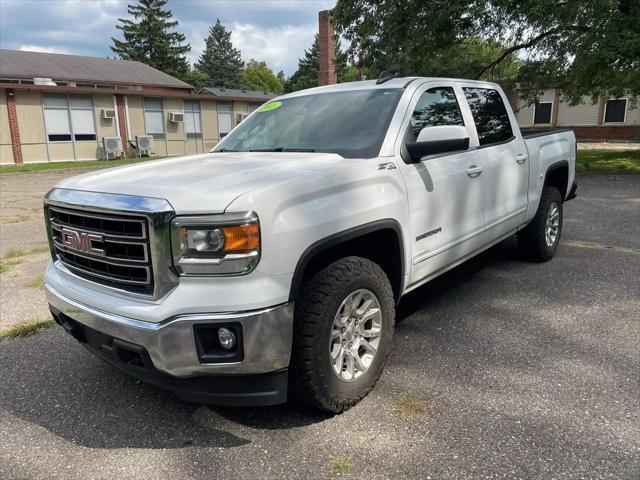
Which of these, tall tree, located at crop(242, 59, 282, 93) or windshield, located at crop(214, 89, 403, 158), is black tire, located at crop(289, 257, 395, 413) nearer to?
windshield, located at crop(214, 89, 403, 158)

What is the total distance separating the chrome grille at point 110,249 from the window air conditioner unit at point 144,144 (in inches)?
1018

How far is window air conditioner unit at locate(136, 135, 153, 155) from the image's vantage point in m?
26.9

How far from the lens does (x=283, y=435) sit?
2678mm

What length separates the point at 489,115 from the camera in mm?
4621

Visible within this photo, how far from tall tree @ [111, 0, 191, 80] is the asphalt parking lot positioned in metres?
64.2

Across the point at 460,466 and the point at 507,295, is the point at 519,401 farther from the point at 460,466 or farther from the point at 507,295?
the point at 507,295

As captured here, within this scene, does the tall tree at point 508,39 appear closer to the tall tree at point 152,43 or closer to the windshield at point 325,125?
the windshield at point 325,125

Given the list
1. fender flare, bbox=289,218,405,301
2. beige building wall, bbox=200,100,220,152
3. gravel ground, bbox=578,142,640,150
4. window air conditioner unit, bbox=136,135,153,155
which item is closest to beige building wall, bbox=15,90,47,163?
window air conditioner unit, bbox=136,135,153,155

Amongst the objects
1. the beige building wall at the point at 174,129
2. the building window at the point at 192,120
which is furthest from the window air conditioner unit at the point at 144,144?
the building window at the point at 192,120

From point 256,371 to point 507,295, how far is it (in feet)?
9.92

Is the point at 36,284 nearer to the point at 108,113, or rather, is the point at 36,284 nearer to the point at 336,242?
the point at 336,242

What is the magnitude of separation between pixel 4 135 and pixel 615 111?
3498 cm

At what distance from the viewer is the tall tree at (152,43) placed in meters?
61.7

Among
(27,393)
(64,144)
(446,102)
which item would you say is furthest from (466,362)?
(64,144)
